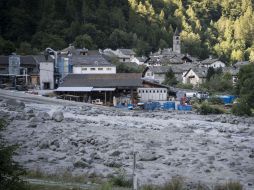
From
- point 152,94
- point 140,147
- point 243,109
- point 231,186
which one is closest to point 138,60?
point 152,94

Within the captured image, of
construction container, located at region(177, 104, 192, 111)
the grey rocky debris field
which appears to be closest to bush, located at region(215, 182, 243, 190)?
the grey rocky debris field

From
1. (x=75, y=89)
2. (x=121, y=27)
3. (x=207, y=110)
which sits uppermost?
(x=121, y=27)

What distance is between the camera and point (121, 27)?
10862 centimetres

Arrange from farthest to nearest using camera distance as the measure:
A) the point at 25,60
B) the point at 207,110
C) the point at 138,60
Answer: the point at 138,60 → the point at 25,60 → the point at 207,110

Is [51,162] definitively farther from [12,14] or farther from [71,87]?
[12,14]

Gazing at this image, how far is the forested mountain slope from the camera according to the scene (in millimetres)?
91312

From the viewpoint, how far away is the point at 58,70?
58500 millimetres

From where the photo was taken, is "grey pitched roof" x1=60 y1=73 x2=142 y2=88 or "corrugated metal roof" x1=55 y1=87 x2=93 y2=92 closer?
"corrugated metal roof" x1=55 y1=87 x2=93 y2=92

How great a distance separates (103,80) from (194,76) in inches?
990

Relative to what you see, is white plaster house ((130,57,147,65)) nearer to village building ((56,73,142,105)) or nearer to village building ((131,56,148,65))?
village building ((131,56,148,65))

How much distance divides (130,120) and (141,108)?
1146 cm

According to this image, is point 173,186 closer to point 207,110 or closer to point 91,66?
point 207,110

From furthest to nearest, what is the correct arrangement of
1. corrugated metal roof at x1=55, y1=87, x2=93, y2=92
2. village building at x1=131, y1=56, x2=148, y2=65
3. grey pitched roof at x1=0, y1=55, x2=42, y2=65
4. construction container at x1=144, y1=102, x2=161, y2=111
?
1. village building at x1=131, y1=56, x2=148, y2=65
2. grey pitched roof at x1=0, y1=55, x2=42, y2=65
3. corrugated metal roof at x1=55, y1=87, x2=93, y2=92
4. construction container at x1=144, y1=102, x2=161, y2=111

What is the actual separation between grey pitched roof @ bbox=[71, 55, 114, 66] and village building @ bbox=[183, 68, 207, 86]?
1818 centimetres
